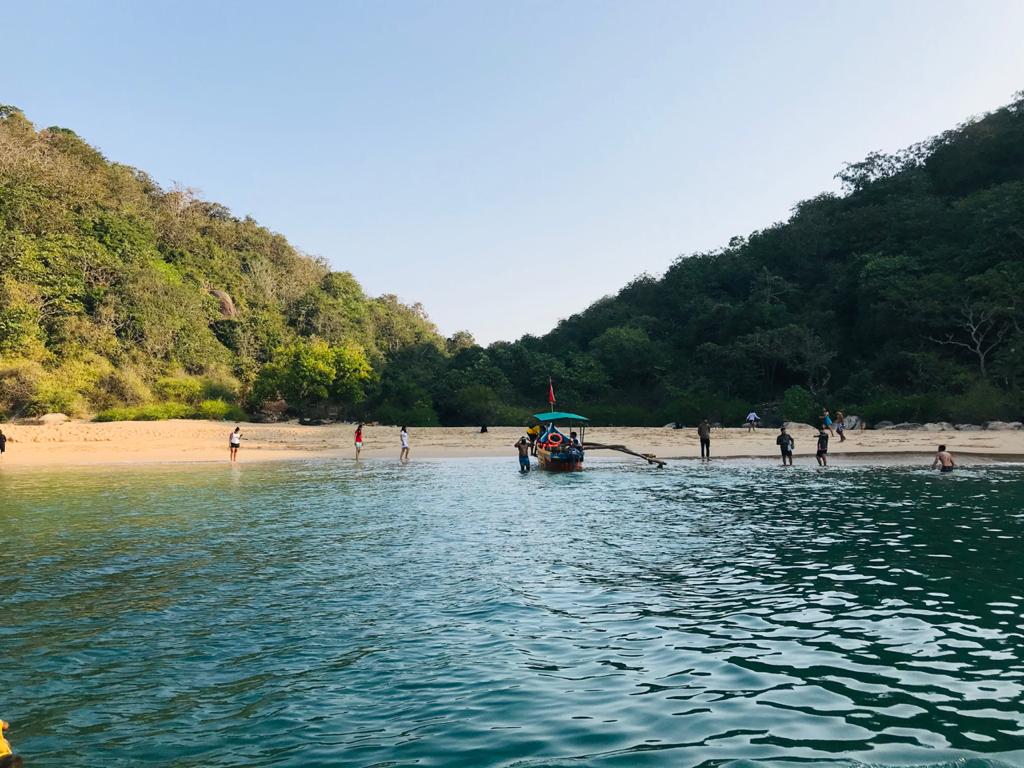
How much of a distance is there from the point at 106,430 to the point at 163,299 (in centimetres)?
2370

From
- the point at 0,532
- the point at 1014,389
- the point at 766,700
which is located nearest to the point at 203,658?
the point at 766,700

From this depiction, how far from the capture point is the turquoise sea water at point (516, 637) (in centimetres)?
592

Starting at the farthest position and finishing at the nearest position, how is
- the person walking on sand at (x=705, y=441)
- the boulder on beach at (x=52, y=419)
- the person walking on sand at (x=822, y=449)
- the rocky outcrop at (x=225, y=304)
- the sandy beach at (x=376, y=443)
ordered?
the rocky outcrop at (x=225, y=304) → the boulder on beach at (x=52, y=419) → the sandy beach at (x=376, y=443) → the person walking on sand at (x=705, y=441) → the person walking on sand at (x=822, y=449)

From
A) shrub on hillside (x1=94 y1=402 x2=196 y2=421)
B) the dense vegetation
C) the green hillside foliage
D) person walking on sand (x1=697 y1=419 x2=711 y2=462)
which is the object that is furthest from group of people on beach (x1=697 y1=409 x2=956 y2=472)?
shrub on hillside (x1=94 y1=402 x2=196 y2=421)

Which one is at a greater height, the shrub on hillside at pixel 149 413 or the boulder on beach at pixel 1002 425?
the shrub on hillside at pixel 149 413

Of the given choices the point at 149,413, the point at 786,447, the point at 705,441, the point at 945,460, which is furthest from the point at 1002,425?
the point at 149,413

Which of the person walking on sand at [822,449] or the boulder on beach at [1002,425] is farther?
the boulder on beach at [1002,425]

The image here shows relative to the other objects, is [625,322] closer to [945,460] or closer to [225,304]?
[225,304]

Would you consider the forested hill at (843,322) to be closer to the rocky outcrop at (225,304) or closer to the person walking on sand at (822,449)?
the person walking on sand at (822,449)

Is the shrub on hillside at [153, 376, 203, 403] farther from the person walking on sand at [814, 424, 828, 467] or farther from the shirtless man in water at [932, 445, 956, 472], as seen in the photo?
the shirtless man in water at [932, 445, 956, 472]

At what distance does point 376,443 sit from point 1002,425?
3579 cm

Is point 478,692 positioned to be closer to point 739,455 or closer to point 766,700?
point 766,700

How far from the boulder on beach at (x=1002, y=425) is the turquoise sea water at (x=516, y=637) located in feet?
76.2

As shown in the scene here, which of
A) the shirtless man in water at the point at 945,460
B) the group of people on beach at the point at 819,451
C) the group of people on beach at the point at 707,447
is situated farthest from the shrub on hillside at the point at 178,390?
the shirtless man in water at the point at 945,460
